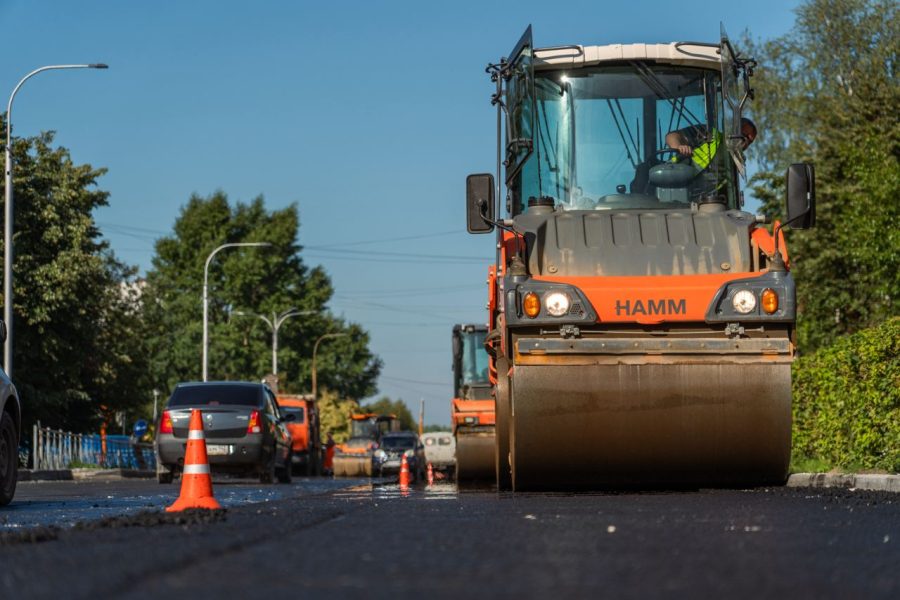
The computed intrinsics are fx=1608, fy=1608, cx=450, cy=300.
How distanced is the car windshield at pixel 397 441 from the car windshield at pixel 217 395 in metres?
32.2

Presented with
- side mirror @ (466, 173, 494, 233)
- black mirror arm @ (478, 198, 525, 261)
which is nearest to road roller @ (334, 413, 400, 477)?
side mirror @ (466, 173, 494, 233)

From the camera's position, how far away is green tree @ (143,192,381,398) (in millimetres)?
85875

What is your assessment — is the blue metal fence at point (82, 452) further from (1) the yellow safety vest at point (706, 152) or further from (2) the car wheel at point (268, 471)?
(1) the yellow safety vest at point (706, 152)

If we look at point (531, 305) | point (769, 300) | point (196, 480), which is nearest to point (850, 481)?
point (769, 300)

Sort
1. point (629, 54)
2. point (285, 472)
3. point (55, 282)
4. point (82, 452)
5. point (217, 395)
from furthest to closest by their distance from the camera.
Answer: point (55, 282)
point (82, 452)
point (285, 472)
point (217, 395)
point (629, 54)

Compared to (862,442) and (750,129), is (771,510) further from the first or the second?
(862,442)

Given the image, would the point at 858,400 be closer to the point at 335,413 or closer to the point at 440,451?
the point at 440,451

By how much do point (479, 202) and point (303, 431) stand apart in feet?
127

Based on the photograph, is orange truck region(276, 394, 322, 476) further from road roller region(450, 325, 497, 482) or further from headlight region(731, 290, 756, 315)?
headlight region(731, 290, 756, 315)

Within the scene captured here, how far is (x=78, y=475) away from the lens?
38.8m

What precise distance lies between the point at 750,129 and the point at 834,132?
35579 millimetres

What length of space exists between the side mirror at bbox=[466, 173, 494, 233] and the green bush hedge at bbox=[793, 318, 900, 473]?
5.26 meters

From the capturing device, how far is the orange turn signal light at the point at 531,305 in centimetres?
1279

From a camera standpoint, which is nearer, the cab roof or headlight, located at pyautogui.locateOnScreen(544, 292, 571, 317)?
headlight, located at pyautogui.locateOnScreen(544, 292, 571, 317)
